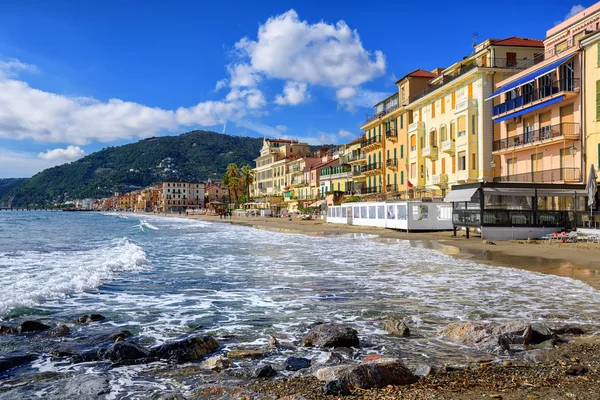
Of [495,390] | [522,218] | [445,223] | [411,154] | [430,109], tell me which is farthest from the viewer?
[411,154]

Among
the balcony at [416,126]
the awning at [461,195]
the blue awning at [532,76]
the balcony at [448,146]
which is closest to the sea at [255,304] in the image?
the awning at [461,195]

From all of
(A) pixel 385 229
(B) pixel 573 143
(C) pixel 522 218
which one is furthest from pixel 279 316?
(A) pixel 385 229

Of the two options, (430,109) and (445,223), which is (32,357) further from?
(430,109)

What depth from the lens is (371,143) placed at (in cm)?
6062

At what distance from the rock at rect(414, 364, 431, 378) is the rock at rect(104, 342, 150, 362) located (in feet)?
13.4

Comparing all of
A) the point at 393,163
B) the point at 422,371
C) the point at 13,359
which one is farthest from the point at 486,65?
the point at 13,359

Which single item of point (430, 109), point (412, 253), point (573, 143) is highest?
point (430, 109)

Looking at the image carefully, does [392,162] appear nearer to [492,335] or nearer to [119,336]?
[492,335]

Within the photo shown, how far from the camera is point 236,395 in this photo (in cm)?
561

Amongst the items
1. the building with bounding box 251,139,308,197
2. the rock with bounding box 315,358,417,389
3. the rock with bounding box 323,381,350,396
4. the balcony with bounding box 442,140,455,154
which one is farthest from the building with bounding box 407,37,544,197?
the building with bounding box 251,139,308,197

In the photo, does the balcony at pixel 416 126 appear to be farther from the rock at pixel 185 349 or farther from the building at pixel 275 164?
the building at pixel 275 164

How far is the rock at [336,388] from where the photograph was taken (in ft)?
18.1

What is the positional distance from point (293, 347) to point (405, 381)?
243 cm

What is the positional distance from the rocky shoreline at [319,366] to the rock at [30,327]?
66mm
